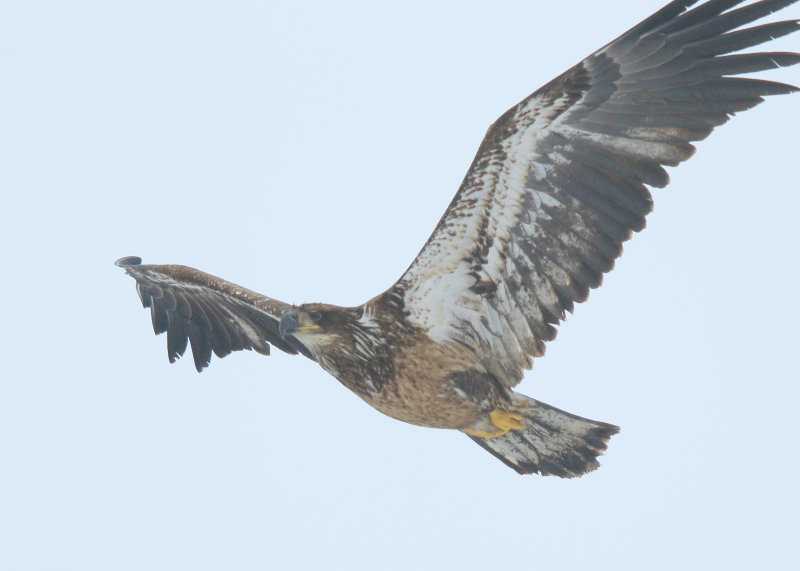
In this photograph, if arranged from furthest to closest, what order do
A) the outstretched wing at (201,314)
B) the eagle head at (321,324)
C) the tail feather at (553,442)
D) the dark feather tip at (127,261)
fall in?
the dark feather tip at (127,261) < the outstretched wing at (201,314) < the tail feather at (553,442) < the eagle head at (321,324)

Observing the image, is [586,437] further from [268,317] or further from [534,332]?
[268,317]

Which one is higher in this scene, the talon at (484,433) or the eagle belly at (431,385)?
the eagle belly at (431,385)

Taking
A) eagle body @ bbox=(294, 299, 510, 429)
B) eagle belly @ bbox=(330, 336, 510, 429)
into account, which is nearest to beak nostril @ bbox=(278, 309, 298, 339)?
eagle body @ bbox=(294, 299, 510, 429)

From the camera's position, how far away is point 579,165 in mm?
9242

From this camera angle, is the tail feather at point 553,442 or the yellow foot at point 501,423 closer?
the yellow foot at point 501,423

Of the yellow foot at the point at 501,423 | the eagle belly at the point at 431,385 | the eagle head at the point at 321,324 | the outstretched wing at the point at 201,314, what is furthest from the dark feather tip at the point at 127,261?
the yellow foot at the point at 501,423

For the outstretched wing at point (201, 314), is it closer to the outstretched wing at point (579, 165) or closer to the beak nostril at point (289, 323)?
the beak nostril at point (289, 323)

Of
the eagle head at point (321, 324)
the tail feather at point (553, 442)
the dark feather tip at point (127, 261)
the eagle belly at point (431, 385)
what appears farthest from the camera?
the dark feather tip at point (127, 261)

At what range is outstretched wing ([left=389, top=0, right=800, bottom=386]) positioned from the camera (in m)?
8.80

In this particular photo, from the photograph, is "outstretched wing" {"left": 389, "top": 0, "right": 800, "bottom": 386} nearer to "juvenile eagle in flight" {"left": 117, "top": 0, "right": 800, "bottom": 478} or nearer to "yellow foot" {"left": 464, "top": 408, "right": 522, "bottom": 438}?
"juvenile eagle in flight" {"left": 117, "top": 0, "right": 800, "bottom": 478}

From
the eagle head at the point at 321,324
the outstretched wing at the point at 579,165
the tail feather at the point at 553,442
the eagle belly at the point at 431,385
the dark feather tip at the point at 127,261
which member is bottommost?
the tail feather at the point at 553,442

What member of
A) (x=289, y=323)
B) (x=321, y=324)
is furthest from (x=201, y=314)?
(x=321, y=324)

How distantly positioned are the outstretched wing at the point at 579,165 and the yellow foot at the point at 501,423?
0.74m

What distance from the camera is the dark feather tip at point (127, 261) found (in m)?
12.7
